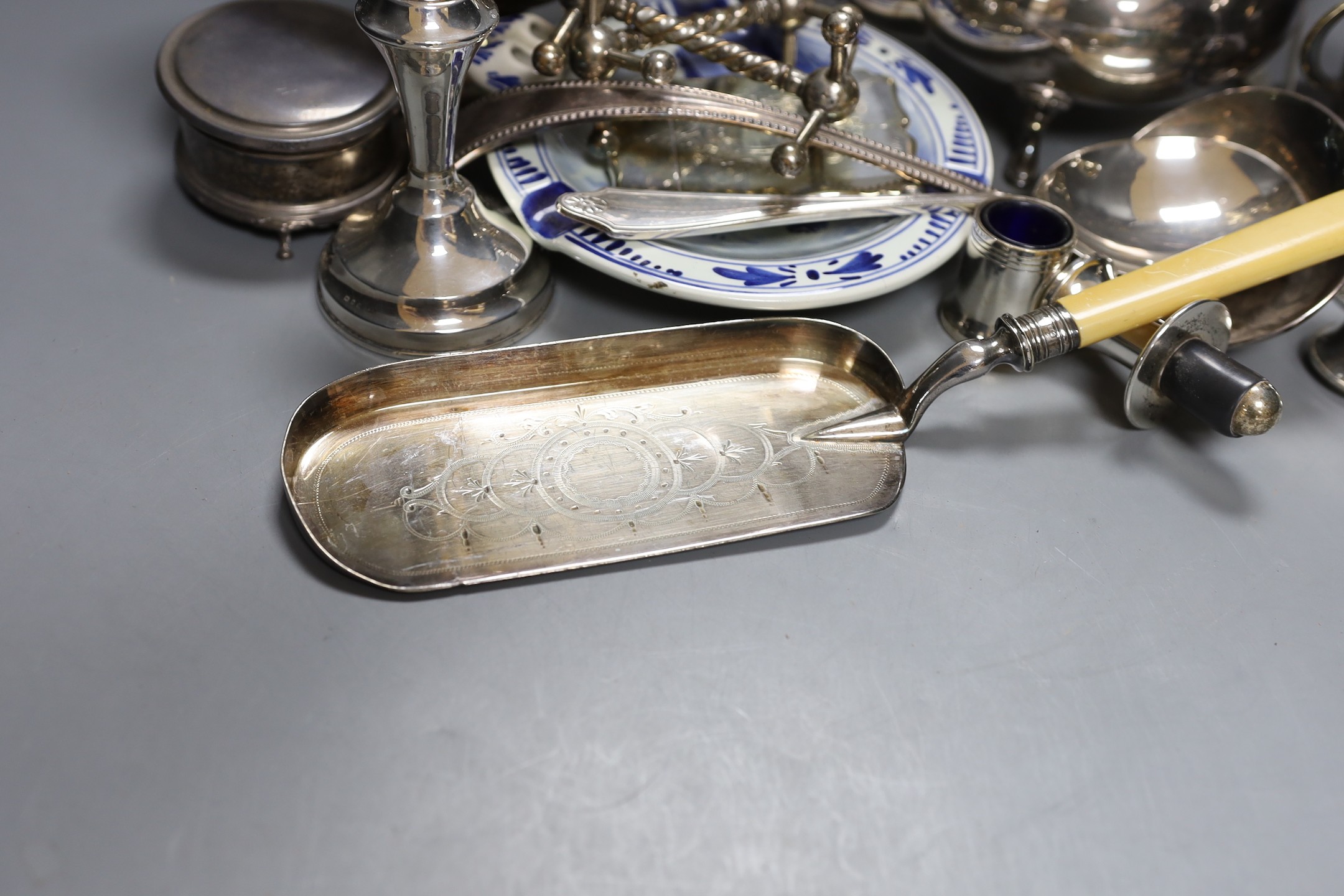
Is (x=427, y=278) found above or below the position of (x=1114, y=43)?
below

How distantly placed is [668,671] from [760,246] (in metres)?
0.34

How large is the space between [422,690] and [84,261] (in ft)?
1.49

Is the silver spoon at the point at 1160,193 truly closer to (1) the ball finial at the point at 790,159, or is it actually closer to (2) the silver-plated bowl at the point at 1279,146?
(2) the silver-plated bowl at the point at 1279,146

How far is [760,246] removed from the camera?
0.78 metres

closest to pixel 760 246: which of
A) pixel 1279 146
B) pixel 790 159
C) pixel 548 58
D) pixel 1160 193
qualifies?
pixel 790 159

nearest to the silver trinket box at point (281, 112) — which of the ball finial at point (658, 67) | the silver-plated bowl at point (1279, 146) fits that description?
the ball finial at point (658, 67)

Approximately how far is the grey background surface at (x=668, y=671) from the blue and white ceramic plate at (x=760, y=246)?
11 centimetres

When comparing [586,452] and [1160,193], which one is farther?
[1160,193]

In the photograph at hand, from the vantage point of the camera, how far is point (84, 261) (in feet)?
2.57

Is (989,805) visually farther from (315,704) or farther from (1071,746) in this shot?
(315,704)

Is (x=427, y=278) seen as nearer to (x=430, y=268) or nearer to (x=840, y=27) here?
(x=430, y=268)

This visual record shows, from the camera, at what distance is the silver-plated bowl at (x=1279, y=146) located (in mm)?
761

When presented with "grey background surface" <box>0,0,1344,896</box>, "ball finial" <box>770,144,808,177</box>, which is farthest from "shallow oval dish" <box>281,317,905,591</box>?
"ball finial" <box>770,144,808,177</box>

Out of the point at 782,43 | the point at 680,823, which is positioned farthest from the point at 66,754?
the point at 782,43
